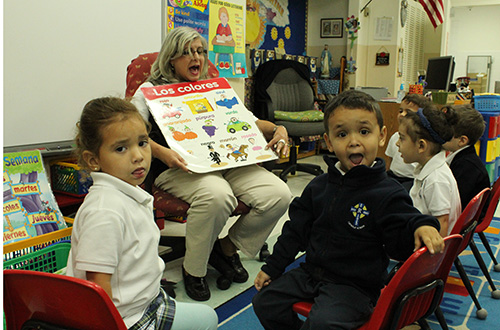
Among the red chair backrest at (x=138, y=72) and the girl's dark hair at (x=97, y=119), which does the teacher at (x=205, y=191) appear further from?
the girl's dark hair at (x=97, y=119)

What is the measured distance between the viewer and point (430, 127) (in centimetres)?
184

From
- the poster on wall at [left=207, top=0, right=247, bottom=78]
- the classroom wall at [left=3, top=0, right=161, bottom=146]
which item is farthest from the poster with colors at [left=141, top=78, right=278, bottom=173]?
the poster on wall at [left=207, top=0, right=247, bottom=78]

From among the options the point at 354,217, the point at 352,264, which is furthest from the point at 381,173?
the point at 352,264

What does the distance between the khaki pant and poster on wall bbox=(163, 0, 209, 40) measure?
1.37 m

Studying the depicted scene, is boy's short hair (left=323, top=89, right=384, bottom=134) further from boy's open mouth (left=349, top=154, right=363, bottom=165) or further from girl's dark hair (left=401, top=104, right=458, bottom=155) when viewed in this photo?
girl's dark hair (left=401, top=104, right=458, bottom=155)

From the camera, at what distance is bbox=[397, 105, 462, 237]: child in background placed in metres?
1.69

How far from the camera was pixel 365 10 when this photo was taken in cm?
614

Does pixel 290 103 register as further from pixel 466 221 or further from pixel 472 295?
pixel 466 221

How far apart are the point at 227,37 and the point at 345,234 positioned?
270 cm

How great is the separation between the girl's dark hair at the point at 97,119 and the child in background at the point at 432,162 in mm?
1162

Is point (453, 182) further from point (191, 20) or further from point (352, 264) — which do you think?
point (191, 20)

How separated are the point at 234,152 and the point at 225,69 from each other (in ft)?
5.68

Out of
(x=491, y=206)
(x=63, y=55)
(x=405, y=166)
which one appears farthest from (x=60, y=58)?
(x=491, y=206)

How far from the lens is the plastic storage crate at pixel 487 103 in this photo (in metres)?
3.96
